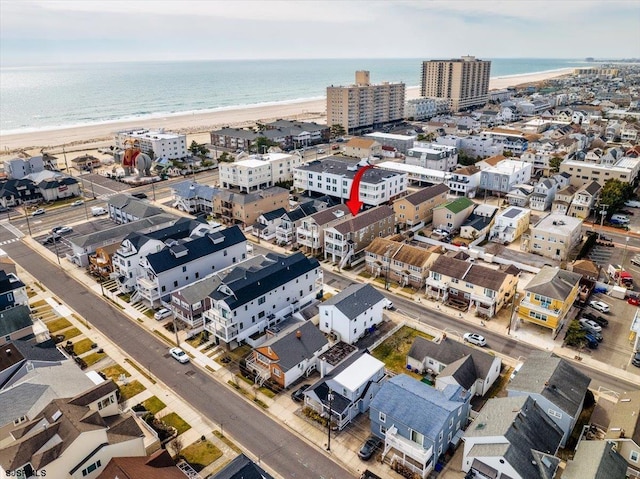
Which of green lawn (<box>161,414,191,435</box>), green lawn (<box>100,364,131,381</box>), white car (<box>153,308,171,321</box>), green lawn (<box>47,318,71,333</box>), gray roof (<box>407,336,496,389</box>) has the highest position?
gray roof (<box>407,336,496,389</box>)

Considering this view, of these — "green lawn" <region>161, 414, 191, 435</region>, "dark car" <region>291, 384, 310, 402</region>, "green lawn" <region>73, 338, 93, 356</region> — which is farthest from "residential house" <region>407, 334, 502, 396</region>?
"green lawn" <region>73, 338, 93, 356</region>

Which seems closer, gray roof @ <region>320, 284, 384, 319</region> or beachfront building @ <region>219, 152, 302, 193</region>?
gray roof @ <region>320, 284, 384, 319</region>

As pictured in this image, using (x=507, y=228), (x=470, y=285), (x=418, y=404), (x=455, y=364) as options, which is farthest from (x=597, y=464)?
(x=507, y=228)

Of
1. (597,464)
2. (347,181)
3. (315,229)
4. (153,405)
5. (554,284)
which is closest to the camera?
(597,464)

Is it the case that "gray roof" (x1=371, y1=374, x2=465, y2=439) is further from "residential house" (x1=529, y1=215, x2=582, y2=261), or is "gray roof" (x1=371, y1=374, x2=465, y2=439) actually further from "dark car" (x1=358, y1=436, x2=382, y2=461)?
"residential house" (x1=529, y1=215, x2=582, y2=261)

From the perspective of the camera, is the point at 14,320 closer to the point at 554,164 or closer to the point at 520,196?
the point at 520,196

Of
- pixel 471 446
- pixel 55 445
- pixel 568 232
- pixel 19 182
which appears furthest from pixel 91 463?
pixel 19 182

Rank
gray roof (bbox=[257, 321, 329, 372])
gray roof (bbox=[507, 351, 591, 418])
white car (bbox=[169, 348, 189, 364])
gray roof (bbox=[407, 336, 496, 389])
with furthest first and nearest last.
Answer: white car (bbox=[169, 348, 189, 364]) < gray roof (bbox=[257, 321, 329, 372]) < gray roof (bbox=[407, 336, 496, 389]) < gray roof (bbox=[507, 351, 591, 418])

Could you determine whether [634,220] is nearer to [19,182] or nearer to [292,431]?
[292,431]
